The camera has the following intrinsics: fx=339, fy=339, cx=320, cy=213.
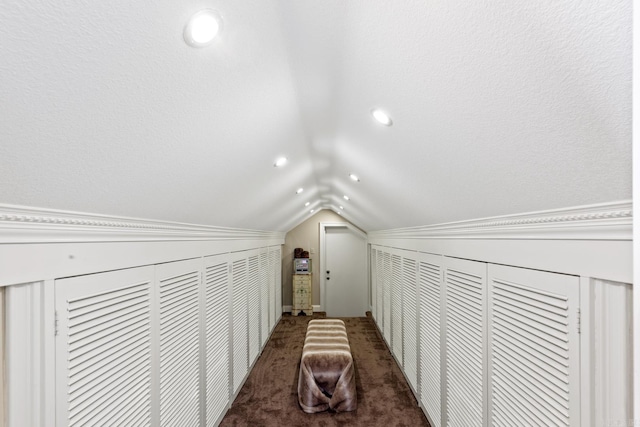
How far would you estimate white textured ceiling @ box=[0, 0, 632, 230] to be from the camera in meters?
0.75

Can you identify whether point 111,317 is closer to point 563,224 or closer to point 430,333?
point 563,224

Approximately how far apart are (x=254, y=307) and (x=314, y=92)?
3487 mm

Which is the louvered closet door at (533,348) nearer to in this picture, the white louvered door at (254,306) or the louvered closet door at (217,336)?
the louvered closet door at (217,336)

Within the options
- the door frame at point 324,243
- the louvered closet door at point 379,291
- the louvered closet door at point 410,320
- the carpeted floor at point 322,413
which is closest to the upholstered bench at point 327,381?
the carpeted floor at point 322,413

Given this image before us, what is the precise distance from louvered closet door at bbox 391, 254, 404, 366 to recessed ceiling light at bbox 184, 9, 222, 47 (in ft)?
12.2

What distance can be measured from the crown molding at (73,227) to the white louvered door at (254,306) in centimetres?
224

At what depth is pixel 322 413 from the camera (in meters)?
3.48

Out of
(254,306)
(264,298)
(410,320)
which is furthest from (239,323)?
(410,320)

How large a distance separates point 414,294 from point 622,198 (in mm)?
2769

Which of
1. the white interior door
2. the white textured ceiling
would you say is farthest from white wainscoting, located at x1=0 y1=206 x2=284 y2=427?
the white interior door

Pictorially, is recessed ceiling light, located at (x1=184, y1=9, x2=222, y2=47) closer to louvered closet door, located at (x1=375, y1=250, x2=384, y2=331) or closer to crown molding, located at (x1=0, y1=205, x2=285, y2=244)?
crown molding, located at (x1=0, y1=205, x2=285, y2=244)

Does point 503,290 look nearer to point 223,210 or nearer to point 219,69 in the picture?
point 219,69

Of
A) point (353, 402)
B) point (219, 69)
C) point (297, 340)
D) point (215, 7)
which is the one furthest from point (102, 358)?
point (297, 340)

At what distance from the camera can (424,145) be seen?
167 centimetres
